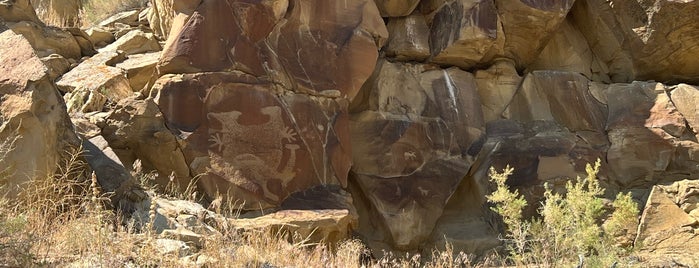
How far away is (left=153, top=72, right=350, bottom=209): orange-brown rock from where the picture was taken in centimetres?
593

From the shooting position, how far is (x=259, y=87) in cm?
635

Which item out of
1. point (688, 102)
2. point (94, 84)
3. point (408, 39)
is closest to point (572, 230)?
point (408, 39)

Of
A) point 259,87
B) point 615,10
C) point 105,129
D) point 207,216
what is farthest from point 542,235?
point 615,10

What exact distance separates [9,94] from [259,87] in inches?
98.3

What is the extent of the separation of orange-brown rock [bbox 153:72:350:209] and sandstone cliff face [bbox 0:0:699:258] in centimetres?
1

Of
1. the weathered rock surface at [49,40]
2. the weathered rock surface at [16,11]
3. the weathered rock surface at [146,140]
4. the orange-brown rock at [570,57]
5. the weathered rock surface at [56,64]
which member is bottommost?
the orange-brown rock at [570,57]

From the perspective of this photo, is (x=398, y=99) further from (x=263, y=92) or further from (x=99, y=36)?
(x=99, y=36)

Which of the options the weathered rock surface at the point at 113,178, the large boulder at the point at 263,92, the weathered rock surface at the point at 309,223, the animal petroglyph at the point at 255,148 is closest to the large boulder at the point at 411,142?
the large boulder at the point at 263,92

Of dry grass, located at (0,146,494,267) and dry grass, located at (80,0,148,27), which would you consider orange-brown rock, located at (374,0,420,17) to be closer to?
dry grass, located at (80,0,148,27)

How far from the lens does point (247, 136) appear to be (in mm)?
6133

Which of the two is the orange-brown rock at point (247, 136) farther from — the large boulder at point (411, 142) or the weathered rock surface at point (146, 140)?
the large boulder at point (411, 142)

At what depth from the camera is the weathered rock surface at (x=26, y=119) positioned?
414 centimetres

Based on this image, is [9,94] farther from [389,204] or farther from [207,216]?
[389,204]

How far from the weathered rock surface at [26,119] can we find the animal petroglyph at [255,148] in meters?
1.59
